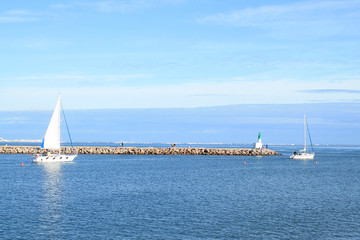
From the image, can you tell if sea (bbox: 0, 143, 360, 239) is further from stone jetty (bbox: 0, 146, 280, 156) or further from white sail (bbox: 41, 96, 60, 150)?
stone jetty (bbox: 0, 146, 280, 156)

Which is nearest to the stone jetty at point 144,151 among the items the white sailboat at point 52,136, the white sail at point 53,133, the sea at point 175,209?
the white sailboat at point 52,136

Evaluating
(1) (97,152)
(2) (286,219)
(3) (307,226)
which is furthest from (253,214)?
(1) (97,152)

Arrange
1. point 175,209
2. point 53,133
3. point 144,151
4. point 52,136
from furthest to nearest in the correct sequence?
point 144,151 < point 53,133 < point 52,136 < point 175,209

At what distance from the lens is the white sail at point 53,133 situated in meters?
83.6

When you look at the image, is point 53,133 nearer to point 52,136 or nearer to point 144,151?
point 52,136

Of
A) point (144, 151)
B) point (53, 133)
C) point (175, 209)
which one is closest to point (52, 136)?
point (53, 133)

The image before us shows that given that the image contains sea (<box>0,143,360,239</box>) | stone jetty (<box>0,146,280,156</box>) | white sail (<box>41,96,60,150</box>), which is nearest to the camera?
sea (<box>0,143,360,239</box>)

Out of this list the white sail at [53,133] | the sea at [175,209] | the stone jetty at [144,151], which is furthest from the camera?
the stone jetty at [144,151]

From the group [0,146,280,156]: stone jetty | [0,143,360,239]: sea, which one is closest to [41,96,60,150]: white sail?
[0,143,360,239]: sea

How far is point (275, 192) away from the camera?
153ft

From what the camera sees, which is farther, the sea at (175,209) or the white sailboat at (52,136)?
the white sailboat at (52,136)

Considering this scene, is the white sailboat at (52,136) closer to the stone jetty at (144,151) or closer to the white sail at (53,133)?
the white sail at (53,133)

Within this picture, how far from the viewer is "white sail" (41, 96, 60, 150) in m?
83.6

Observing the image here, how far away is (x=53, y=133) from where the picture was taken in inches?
3312
